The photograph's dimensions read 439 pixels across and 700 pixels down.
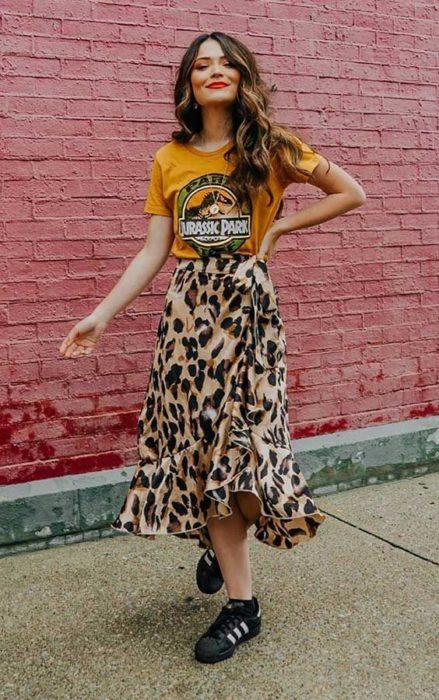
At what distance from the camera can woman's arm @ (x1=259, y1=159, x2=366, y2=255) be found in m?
2.80

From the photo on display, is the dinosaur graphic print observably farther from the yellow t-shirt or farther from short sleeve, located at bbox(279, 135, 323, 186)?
short sleeve, located at bbox(279, 135, 323, 186)

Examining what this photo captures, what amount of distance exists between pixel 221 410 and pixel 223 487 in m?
0.25

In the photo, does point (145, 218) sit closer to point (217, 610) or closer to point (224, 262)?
point (224, 262)

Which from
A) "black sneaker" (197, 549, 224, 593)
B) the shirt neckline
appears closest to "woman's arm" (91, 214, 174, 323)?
the shirt neckline

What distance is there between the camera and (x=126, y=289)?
2898mm

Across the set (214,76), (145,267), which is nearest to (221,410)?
(145,267)

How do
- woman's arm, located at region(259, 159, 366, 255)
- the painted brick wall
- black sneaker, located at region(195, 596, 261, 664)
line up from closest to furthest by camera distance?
black sneaker, located at region(195, 596, 261, 664) < woman's arm, located at region(259, 159, 366, 255) < the painted brick wall

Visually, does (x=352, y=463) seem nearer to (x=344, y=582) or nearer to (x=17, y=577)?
(x=344, y=582)

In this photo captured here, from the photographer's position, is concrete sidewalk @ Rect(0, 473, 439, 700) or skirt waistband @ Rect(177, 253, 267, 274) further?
skirt waistband @ Rect(177, 253, 267, 274)

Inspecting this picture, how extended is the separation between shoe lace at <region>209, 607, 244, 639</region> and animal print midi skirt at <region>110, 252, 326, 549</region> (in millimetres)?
280

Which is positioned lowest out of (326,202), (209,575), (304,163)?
(209,575)

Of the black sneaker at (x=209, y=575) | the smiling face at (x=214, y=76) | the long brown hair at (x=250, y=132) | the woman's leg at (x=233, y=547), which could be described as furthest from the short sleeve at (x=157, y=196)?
the black sneaker at (x=209, y=575)

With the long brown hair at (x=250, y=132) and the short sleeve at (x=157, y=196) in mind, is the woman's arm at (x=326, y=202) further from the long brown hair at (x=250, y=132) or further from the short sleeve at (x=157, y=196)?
the short sleeve at (x=157, y=196)

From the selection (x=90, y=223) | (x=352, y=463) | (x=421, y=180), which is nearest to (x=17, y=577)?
(x=90, y=223)
